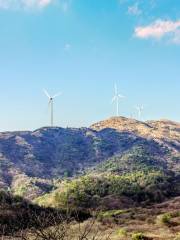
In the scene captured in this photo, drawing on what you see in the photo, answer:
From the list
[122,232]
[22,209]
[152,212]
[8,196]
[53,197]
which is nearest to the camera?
[122,232]

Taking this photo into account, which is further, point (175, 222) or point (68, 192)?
point (68, 192)

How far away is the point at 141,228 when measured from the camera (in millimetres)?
81250

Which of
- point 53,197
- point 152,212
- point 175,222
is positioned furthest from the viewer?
point 53,197

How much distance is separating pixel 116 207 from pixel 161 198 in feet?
99.2

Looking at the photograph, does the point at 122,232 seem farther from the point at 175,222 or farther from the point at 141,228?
the point at 175,222

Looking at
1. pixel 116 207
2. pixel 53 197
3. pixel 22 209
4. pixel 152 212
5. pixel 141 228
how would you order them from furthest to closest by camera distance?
pixel 53 197
pixel 116 207
pixel 152 212
pixel 22 209
pixel 141 228

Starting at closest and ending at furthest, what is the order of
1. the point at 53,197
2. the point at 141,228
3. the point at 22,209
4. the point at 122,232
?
the point at 122,232 < the point at 141,228 < the point at 22,209 < the point at 53,197

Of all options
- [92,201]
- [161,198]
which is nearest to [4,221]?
[92,201]

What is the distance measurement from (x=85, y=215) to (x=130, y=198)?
76864 mm

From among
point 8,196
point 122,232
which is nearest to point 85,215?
point 8,196

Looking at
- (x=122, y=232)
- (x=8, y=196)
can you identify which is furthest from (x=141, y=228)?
(x=8, y=196)

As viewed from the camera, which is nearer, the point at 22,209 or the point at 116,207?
the point at 22,209

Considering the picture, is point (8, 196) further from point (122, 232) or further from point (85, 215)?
point (122, 232)

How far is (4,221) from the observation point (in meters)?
94.9
